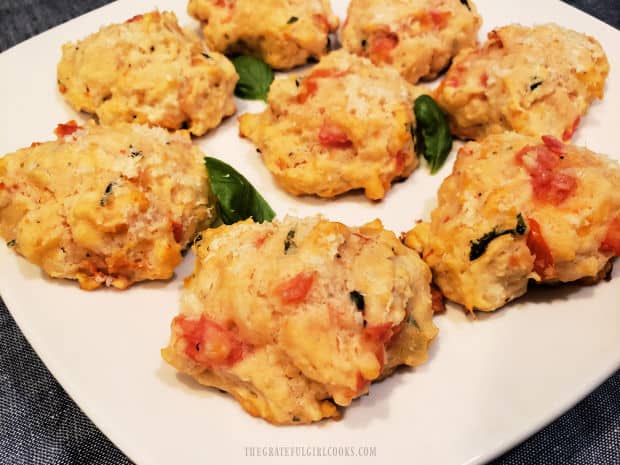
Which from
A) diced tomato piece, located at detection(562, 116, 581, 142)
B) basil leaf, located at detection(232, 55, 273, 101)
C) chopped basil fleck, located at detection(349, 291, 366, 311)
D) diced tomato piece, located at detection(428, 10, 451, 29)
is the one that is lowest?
basil leaf, located at detection(232, 55, 273, 101)

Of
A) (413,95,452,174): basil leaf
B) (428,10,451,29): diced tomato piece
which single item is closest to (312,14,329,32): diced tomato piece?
(428,10,451,29): diced tomato piece

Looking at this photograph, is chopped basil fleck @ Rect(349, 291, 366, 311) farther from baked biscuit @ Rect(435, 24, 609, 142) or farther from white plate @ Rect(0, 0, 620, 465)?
baked biscuit @ Rect(435, 24, 609, 142)

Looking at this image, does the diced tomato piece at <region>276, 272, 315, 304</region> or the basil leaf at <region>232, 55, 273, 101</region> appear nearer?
the diced tomato piece at <region>276, 272, 315, 304</region>

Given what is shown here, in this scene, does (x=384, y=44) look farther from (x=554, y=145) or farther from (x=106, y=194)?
(x=106, y=194)

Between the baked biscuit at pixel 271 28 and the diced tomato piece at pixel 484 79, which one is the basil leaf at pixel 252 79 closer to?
the baked biscuit at pixel 271 28

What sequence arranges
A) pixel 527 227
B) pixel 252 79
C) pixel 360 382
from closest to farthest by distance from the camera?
pixel 360 382 < pixel 527 227 < pixel 252 79

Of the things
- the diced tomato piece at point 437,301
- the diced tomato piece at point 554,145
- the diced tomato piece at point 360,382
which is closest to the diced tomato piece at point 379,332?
the diced tomato piece at point 360,382

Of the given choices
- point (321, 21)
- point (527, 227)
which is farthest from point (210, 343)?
point (321, 21)
